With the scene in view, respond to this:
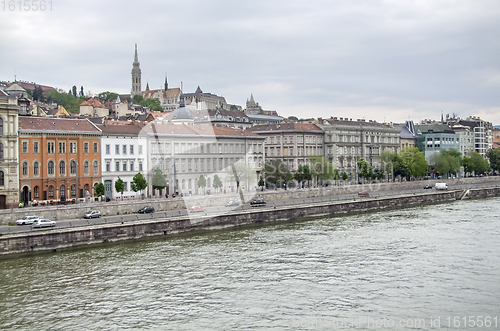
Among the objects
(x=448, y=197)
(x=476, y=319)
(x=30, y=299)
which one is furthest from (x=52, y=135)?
(x=448, y=197)

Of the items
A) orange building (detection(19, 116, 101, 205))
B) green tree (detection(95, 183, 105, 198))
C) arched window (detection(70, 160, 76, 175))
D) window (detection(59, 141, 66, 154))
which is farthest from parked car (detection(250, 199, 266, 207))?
window (detection(59, 141, 66, 154))

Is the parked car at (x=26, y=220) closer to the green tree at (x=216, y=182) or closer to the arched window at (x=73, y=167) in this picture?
the arched window at (x=73, y=167)

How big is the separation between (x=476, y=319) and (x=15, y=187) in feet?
122

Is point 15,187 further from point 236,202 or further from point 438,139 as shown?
point 438,139

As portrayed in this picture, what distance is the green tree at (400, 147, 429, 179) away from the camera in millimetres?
86125

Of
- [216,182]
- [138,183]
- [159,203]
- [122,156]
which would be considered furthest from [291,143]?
[159,203]

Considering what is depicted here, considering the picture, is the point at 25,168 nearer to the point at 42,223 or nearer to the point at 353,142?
the point at 42,223

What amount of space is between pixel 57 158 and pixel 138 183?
25.0ft

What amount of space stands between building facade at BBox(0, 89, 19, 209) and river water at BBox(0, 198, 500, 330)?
1420 cm

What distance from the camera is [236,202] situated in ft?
169

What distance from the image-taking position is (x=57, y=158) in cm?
5059

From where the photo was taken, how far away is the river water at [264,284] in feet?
70.1

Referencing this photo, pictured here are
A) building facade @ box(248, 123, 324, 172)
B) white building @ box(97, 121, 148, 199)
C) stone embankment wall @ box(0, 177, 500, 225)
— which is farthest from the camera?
building facade @ box(248, 123, 324, 172)

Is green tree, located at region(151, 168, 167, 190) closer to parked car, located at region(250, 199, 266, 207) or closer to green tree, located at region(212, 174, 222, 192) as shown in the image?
green tree, located at region(212, 174, 222, 192)
